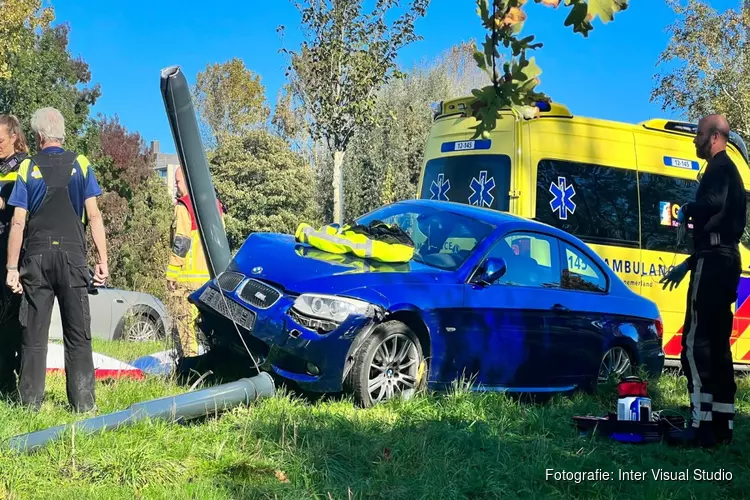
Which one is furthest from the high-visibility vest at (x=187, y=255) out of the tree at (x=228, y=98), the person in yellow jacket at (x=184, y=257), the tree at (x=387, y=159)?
the tree at (x=228, y=98)

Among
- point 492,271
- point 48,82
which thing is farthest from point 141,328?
point 48,82

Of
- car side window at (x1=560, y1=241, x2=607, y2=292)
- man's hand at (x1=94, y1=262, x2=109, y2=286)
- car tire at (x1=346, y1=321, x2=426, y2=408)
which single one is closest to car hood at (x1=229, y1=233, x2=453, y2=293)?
car tire at (x1=346, y1=321, x2=426, y2=408)

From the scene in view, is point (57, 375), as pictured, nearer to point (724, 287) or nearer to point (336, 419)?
point (336, 419)

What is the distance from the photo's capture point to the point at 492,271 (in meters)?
5.58

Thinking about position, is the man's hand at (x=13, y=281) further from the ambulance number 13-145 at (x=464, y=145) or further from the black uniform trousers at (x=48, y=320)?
the ambulance number 13-145 at (x=464, y=145)

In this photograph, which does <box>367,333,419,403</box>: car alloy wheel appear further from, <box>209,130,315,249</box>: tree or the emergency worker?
<box>209,130,315,249</box>: tree

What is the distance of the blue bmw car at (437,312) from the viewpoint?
4965mm

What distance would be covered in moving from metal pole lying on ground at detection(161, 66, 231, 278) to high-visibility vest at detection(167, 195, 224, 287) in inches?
56.5

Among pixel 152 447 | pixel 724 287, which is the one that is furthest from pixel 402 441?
pixel 724 287

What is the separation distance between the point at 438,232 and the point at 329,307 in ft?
5.16

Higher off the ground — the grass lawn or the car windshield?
the car windshield

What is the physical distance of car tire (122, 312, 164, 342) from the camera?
373 inches

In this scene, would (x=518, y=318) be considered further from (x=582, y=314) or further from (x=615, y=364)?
(x=615, y=364)

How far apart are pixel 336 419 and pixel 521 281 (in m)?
2.27
